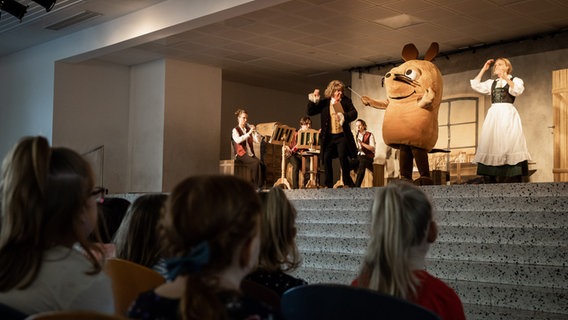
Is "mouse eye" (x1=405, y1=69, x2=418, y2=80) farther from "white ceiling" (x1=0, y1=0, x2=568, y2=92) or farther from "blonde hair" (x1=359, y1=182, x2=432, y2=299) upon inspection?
"blonde hair" (x1=359, y1=182, x2=432, y2=299)

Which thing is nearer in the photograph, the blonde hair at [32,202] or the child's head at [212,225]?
the child's head at [212,225]

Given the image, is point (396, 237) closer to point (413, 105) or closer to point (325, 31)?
point (413, 105)

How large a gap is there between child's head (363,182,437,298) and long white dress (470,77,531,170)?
5913 mm

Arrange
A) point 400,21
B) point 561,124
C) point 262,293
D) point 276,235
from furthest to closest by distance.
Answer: point 400,21
point 561,124
point 276,235
point 262,293

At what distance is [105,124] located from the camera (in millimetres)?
12289

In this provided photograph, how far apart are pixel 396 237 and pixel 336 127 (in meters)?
6.46

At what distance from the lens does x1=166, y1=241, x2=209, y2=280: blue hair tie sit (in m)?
1.16

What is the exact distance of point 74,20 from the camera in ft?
33.7

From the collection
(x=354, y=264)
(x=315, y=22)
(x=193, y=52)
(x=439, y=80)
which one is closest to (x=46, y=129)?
(x=193, y=52)

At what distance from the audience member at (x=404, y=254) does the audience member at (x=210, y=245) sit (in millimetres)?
583

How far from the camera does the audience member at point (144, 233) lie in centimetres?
221

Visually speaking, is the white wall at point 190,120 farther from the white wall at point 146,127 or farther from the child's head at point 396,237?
the child's head at point 396,237

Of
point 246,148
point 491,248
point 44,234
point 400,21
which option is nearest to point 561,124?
point 400,21

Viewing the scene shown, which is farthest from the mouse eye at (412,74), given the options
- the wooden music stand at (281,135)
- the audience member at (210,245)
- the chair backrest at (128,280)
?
the audience member at (210,245)
